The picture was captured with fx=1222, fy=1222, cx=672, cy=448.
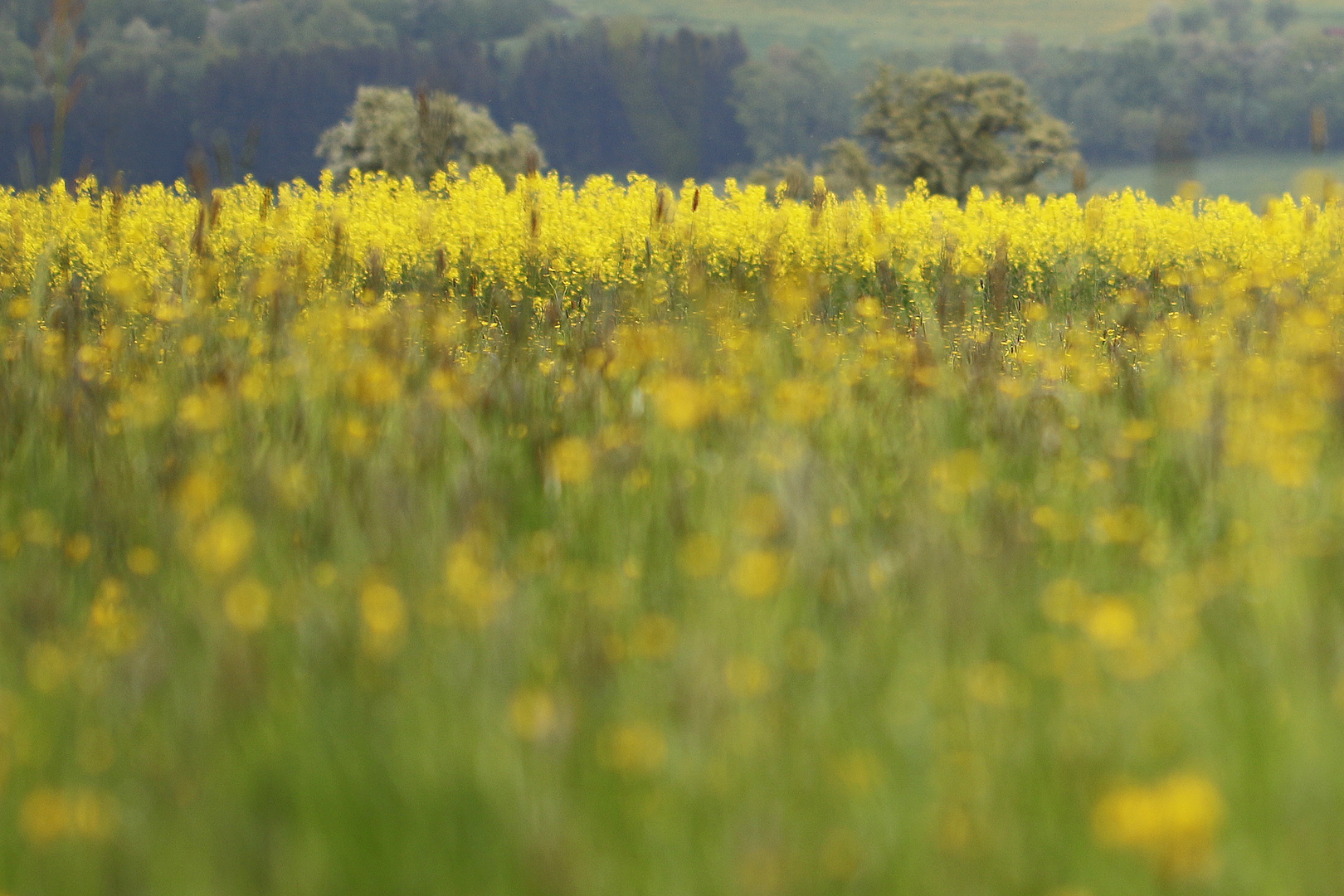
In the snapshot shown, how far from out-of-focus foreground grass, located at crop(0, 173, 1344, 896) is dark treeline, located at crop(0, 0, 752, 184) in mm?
80359

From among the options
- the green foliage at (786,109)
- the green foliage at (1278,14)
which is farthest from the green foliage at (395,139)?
the green foliage at (1278,14)

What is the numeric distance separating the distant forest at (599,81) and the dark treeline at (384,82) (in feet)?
0.60

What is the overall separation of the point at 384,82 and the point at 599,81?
2005cm

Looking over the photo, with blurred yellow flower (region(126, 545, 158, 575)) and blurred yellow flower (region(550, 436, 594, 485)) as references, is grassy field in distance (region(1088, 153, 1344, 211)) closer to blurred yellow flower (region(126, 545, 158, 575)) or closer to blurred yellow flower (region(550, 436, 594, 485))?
blurred yellow flower (region(550, 436, 594, 485))

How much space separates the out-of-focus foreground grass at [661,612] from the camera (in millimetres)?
1520

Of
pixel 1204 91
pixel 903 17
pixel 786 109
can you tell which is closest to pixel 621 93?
pixel 786 109

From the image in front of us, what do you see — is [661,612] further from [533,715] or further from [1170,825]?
[1170,825]

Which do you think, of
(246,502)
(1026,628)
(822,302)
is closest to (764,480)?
(1026,628)

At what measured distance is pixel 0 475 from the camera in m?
3.17

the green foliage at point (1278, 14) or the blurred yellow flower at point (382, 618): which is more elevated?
the green foliage at point (1278, 14)

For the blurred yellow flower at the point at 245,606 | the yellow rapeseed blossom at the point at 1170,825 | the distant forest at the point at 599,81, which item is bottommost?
the blurred yellow flower at the point at 245,606

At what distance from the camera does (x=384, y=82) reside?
308 feet

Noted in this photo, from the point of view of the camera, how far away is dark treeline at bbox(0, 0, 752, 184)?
90062mm

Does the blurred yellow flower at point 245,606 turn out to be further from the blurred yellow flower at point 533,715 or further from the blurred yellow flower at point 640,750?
the blurred yellow flower at point 640,750
